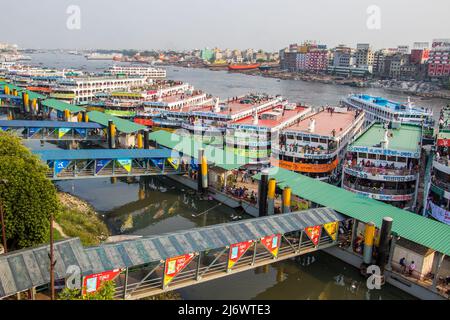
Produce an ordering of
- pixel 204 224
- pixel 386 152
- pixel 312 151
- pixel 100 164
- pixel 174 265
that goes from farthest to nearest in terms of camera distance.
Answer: pixel 312 151 < pixel 100 164 < pixel 204 224 < pixel 386 152 < pixel 174 265

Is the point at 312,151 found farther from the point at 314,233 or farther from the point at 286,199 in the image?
the point at 314,233

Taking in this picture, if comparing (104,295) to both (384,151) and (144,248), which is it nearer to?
(144,248)

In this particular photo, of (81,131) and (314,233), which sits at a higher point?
(81,131)

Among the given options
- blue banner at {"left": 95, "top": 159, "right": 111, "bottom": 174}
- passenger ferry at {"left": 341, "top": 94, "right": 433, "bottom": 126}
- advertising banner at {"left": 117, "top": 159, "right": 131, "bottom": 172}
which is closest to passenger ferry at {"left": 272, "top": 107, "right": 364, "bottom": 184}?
passenger ferry at {"left": 341, "top": 94, "right": 433, "bottom": 126}

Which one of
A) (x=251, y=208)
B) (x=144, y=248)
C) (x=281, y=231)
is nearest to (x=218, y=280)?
(x=281, y=231)

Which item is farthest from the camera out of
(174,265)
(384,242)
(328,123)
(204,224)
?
(328,123)

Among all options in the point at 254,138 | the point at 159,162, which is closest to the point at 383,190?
the point at 254,138
